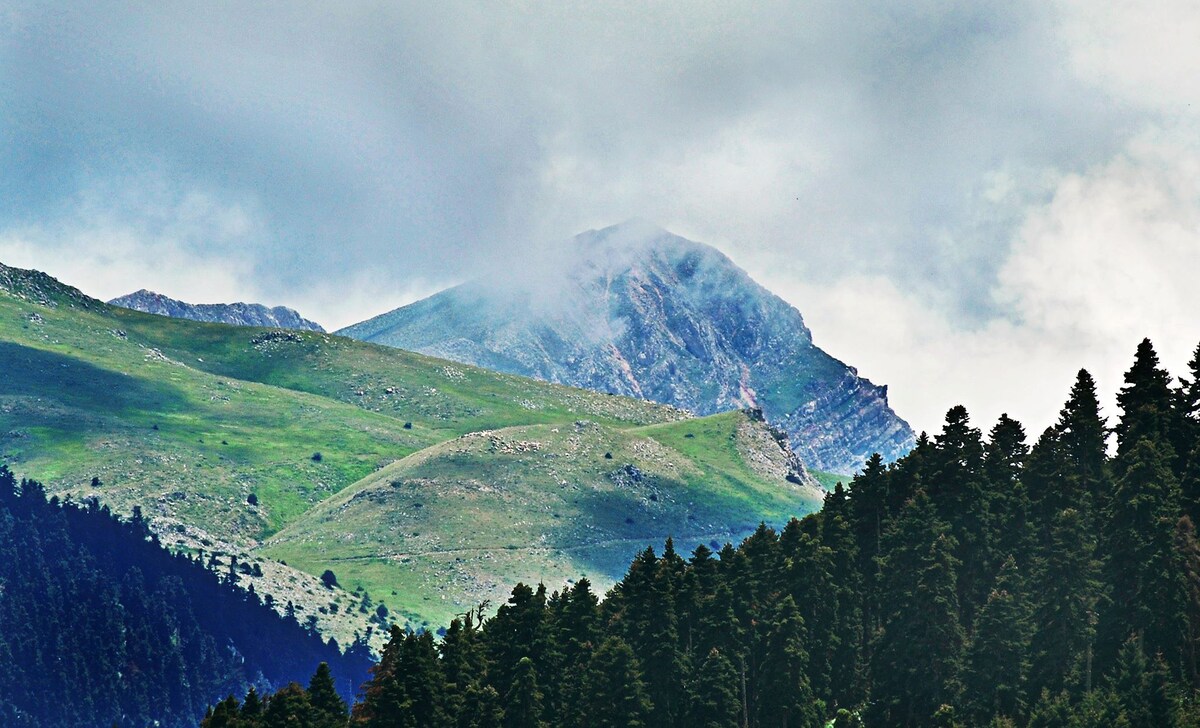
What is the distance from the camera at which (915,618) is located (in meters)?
127

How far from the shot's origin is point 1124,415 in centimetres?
14338

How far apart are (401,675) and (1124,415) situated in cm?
6948

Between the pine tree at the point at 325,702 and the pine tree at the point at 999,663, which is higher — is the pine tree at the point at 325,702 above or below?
below

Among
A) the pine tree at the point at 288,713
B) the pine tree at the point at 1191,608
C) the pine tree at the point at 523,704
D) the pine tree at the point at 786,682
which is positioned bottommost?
the pine tree at the point at 288,713

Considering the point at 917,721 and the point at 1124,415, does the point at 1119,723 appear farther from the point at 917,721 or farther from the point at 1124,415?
the point at 1124,415

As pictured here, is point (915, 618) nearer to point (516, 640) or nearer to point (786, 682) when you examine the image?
point (786, 682)

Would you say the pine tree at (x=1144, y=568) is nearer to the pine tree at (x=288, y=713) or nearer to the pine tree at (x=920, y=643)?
the pine tree at (x=920, y=643)

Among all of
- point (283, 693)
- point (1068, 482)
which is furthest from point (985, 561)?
point (283, 693)

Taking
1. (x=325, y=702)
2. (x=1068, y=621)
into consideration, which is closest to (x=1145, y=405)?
(x=1068, y=621)

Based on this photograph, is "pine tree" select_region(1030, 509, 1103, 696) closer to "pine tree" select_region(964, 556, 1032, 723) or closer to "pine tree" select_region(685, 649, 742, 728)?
"pine tree" select_region(964, 556, 1032, 723)

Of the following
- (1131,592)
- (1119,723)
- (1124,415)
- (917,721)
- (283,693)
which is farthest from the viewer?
(1124,415)

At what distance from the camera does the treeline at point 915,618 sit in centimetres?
11438

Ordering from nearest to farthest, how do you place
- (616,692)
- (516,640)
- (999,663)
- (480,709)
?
(999,663)
(616,692)
(480,709)
(516,640)

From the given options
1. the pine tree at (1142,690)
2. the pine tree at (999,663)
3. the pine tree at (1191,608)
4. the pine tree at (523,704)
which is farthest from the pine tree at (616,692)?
the pine tree at (1191,608)
